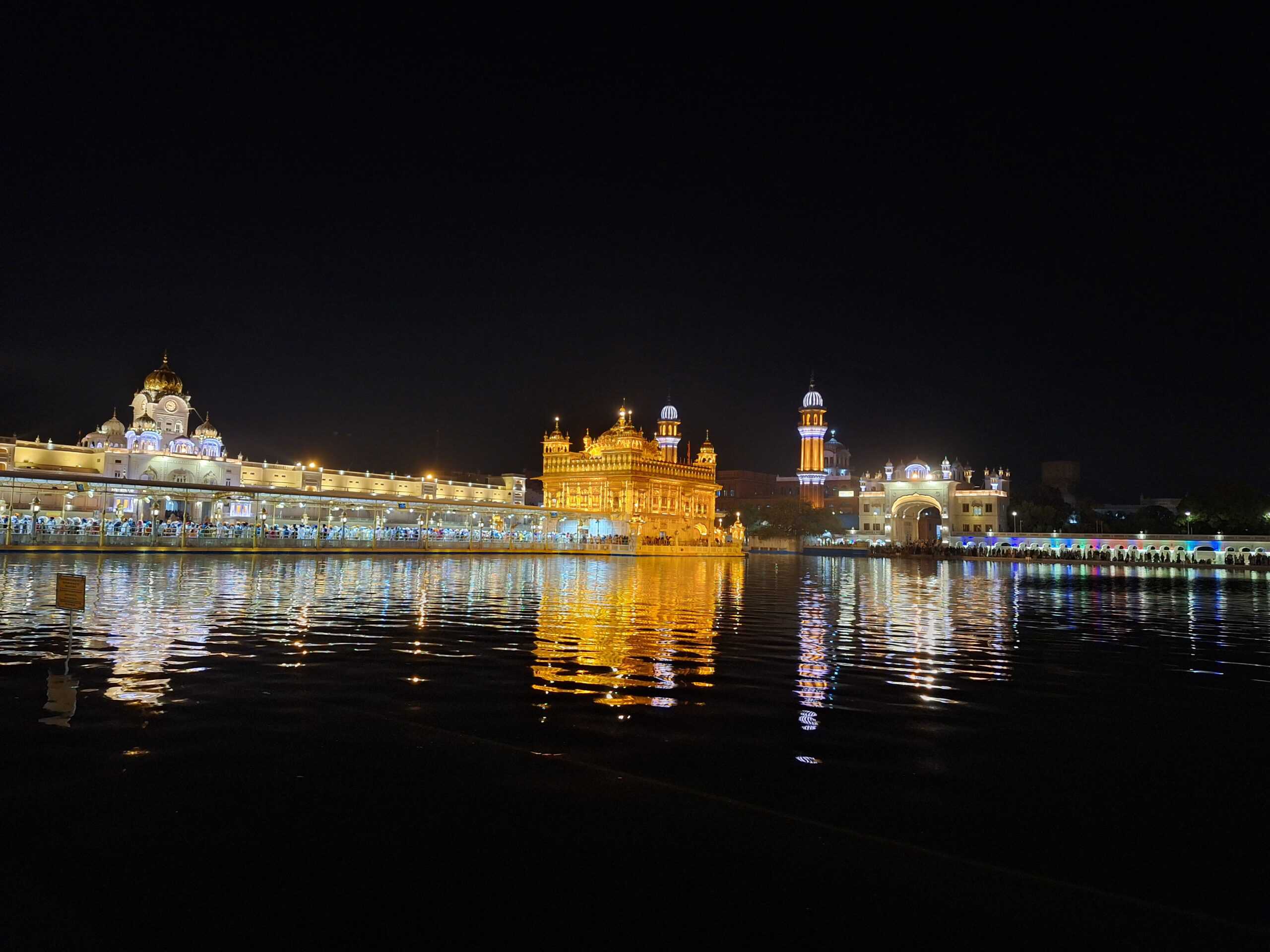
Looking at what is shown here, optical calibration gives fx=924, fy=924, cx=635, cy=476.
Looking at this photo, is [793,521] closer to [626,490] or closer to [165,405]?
[626,490]

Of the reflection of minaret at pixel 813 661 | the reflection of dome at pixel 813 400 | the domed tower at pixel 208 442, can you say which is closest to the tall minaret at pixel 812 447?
the reflection of dome at pixel 813 400

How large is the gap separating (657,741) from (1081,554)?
88.6 meters

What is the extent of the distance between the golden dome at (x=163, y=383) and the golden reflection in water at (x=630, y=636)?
64.5m

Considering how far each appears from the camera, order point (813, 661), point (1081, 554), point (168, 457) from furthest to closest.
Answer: point (1081, 554)
point (168, 457)
point (813, 661)

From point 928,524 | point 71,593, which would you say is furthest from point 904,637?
point 928,524

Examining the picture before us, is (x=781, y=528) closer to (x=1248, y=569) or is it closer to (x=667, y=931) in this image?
(x=1248, y=569)

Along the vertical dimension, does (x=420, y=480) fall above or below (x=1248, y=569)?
above

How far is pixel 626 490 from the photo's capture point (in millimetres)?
88250

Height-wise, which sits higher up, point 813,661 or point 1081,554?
point 813,661

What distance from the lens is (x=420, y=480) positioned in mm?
96938

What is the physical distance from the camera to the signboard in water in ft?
28.5

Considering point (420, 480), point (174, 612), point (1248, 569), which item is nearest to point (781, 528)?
point (420, 480)

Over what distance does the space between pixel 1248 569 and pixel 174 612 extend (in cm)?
7287

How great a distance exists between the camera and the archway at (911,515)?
107 m
